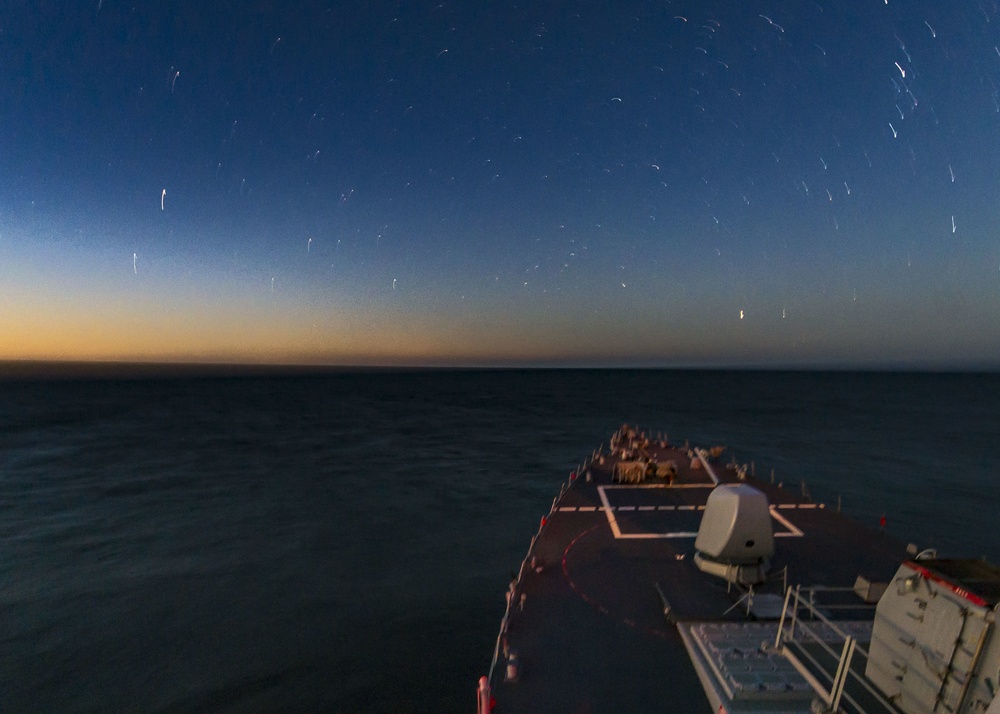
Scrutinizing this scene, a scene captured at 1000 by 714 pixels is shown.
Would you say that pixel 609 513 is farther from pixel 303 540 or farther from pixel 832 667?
pixel 303 540

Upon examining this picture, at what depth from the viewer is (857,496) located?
49250mm

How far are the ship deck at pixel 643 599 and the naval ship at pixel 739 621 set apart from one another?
0.06 meters

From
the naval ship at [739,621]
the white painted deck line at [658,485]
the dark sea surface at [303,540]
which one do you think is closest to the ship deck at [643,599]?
the naval ship at [739,621]

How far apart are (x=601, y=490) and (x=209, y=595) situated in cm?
2400

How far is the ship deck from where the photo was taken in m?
11.7

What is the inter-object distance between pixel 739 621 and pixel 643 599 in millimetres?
3136

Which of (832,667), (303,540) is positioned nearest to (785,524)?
(832,667)

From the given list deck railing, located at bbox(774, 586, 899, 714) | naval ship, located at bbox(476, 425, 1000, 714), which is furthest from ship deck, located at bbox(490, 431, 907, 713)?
deck railing, located at bbox(774, 586, 899, 714)

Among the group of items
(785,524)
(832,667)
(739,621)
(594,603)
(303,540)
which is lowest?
(303,540)

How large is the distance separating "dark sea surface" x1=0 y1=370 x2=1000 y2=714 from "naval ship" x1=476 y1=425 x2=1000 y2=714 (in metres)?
7.46

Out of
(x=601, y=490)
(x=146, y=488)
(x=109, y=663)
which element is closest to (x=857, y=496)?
(x=601, y=490)

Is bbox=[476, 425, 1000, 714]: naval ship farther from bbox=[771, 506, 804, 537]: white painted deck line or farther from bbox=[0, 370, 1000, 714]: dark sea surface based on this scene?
bbox=[0, 370, 1000, 714]: dark sea surface

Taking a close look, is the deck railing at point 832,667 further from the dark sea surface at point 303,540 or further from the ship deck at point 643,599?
the dark sea surface at point 303,540

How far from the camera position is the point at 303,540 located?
36031 millimetres
